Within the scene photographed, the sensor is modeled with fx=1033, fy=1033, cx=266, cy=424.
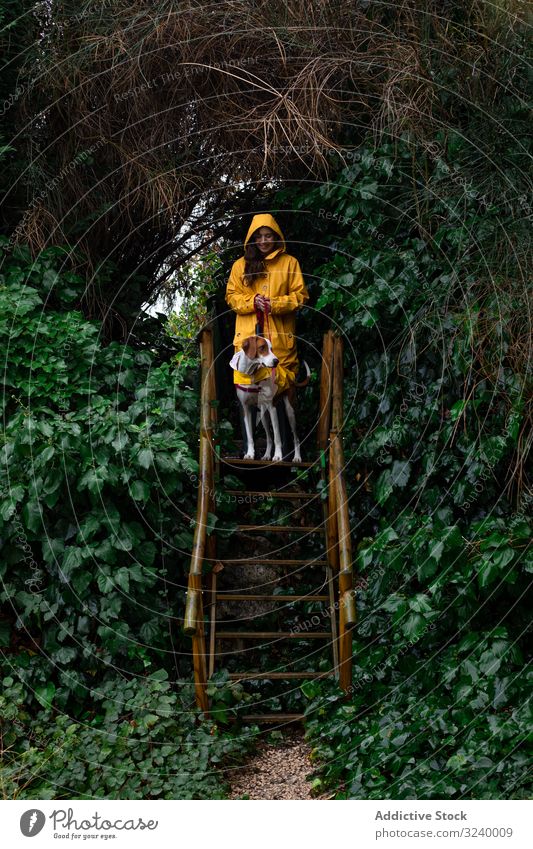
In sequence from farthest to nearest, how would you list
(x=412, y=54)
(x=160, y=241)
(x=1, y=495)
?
1. (x=160, y=241)
2. (x=412, y=54)
3. (x=1, y=495)

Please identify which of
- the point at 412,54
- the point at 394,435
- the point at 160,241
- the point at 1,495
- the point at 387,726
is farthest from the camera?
the point at 160,241

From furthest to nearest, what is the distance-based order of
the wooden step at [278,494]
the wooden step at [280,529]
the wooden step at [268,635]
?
the wooden step at [278,494] → the wooden step at [280,529] → the wooden step at [268,635]

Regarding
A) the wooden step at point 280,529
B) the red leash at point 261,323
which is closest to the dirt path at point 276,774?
the wooden step at point 280,529

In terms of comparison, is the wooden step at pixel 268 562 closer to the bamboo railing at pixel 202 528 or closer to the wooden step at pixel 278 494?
the bamboo railing at pixel 202 528

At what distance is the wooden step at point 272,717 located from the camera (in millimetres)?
6449

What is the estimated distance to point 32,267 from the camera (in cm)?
768

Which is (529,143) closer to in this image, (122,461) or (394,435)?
(394,435)

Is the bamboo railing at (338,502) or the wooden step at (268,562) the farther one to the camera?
the wooden step at (268,562)

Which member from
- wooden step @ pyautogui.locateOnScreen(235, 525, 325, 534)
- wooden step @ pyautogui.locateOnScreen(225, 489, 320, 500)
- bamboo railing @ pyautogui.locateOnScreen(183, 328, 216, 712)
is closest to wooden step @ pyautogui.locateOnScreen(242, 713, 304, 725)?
bamboo railing @ pyautogui.locateOnScreen(183, 328, 216, 712)

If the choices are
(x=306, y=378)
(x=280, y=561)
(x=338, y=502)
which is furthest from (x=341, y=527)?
(x=306, y=378)

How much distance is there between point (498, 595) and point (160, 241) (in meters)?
4.63

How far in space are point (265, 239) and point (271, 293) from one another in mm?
430

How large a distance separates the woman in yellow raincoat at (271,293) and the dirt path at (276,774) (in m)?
2.88

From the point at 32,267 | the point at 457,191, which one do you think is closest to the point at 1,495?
the point at 32,267
